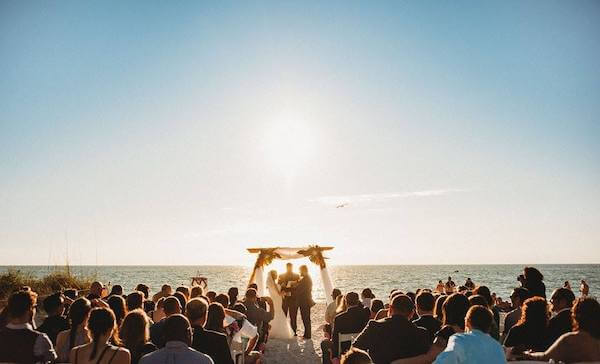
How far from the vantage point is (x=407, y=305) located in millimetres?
4477

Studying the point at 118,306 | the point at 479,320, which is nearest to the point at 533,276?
the point at 479,320

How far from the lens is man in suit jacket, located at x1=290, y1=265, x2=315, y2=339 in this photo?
11898mm

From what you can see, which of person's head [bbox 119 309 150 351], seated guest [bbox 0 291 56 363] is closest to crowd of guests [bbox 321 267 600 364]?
person's head [bbox 119 309 150 351]

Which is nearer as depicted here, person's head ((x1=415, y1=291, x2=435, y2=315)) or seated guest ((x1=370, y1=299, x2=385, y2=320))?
person's head ((x1=415, y1=291, x2=435, y2=315))

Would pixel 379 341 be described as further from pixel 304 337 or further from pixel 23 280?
pixel 23 280

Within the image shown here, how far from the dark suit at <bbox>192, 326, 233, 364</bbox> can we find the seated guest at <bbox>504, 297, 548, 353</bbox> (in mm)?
3064

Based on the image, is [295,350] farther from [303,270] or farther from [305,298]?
[303,270]

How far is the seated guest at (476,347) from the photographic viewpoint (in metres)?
3.30

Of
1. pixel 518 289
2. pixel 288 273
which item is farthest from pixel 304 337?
pixel 518 289

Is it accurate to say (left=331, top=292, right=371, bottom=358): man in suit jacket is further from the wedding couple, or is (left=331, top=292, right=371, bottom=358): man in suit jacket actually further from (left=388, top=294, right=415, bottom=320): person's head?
the wedding couple

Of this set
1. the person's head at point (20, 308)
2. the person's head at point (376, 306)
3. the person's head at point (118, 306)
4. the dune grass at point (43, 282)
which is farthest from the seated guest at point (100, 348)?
the dune grass at point (43, 282)

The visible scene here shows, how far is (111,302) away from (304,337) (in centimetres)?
780

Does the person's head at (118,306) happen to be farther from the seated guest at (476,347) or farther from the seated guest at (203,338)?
the seated guest at (476,347)

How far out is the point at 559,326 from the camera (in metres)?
4.56
